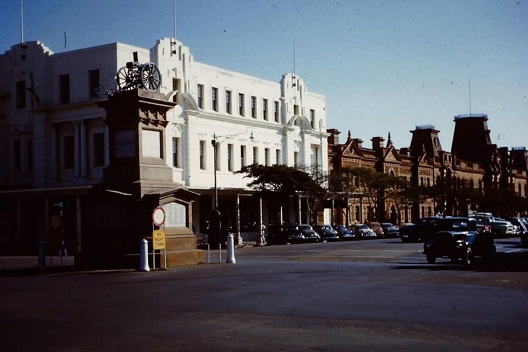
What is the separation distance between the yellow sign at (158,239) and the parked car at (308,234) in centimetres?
3065

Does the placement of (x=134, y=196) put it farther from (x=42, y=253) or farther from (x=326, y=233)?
(x=326, y=233)

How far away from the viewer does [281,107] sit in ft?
220

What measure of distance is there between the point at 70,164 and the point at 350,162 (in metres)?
33.3

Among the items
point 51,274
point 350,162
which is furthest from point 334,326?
point 350,162

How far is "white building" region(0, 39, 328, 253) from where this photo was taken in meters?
51.0

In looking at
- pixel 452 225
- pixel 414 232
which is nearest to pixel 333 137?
pixel 414 232

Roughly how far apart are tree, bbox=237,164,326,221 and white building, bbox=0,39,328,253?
1.95 m

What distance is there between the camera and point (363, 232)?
60.7 m

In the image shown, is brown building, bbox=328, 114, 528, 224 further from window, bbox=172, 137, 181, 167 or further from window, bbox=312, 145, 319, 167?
window, bbox=172, 137, 181, 167

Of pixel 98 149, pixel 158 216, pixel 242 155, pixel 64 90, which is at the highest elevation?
pixel 64 90

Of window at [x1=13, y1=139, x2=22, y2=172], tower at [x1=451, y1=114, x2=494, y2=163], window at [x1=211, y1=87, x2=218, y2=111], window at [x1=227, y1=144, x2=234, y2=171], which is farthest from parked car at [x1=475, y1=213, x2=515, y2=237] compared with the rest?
tower at [x1=451, y1=114, x2=494, y2=163]

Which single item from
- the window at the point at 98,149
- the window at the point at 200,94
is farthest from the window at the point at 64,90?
the window at the point at 200,94

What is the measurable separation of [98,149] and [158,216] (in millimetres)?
30234

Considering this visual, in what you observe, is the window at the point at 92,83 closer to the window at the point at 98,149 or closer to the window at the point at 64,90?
the window at the point at 64,90
